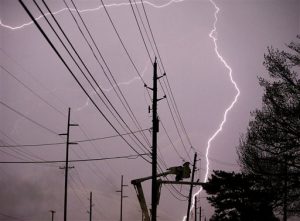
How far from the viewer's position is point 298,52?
1773 centimetres

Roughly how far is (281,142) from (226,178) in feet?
44.0

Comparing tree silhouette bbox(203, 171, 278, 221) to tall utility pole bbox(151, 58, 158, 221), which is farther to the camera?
tree silhouette bbox(203, 171, 278, 221)

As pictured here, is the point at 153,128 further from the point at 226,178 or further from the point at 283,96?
the point at 226,178

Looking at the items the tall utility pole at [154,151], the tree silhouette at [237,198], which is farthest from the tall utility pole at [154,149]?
the tree silhouette at [237,198]

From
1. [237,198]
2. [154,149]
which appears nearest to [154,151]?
[154,149]

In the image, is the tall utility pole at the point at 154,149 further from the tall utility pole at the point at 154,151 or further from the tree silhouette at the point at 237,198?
the tree silhouette at the point at 237,198

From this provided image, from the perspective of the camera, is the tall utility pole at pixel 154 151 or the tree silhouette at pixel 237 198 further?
the tree silhouette at pixel 237 198

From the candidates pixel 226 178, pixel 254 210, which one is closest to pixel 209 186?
pixel 226 178

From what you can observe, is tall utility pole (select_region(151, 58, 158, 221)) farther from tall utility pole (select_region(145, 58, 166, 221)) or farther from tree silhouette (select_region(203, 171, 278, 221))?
tree silhouette (select_region(203, 171, 278, 221))

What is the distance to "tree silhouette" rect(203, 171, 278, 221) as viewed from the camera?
83.0 feet

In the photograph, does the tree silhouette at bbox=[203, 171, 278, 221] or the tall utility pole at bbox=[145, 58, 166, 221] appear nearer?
the tall utility pole at bbox=[145, 58, 166, 221]

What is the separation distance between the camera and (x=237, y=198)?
94.4 feet

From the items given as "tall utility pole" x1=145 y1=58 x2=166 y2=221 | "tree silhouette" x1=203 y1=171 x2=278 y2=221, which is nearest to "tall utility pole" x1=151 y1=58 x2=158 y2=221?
"tall utility pole" x1=145 y1=58 x2=166 y2=221

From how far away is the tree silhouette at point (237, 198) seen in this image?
2531 cm
